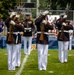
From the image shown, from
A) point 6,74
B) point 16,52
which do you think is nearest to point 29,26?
point 16,52

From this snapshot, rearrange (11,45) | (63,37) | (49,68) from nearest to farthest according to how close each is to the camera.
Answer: (11,45) → (49,68) → (63,37)

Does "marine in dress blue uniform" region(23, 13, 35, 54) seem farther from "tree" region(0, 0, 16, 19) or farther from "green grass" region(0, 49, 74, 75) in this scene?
"tree" region(0, 0, 16, 19)

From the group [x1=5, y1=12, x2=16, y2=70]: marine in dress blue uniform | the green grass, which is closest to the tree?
the green grass

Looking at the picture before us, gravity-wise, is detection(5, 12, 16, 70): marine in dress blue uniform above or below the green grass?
above

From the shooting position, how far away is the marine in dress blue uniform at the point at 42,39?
13.3m

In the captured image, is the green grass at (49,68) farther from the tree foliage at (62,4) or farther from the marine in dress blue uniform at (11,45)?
the tree foliage at (62,4)

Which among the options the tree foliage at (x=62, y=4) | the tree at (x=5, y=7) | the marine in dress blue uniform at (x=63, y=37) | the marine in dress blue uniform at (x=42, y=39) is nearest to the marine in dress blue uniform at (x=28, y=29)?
the marine in dress blue uniform at (x=63, y=37)

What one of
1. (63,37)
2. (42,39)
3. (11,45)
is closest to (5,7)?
(63,37)

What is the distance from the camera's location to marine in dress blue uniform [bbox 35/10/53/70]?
13.3 m

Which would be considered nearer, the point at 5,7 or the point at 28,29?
the point at 28,29

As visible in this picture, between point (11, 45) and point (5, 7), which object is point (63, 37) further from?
point (5, 7)

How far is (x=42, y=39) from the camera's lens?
13438 millimetres

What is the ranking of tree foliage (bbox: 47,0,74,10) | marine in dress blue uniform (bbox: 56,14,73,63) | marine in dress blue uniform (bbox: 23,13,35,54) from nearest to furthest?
marine in dress blue uniform (bbox: 56,14,73,63)
marine in dress blue uniform (bbox: 23,13,35,54)
tree foliage (bbox: 47,0,74,10)

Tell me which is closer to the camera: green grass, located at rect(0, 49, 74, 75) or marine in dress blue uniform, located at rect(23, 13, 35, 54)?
green grass, located at rect(0, 49, 74, 75)
